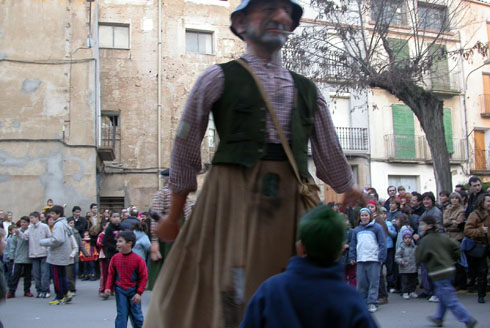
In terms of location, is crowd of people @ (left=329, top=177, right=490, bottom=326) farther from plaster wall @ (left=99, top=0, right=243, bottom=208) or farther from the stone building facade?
plaster wall @ (left=99, top=0, right=243, bottom=208)

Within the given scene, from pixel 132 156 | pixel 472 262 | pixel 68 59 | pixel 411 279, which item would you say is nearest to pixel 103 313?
pixel 411 279

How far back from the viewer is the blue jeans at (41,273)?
41.5 ft

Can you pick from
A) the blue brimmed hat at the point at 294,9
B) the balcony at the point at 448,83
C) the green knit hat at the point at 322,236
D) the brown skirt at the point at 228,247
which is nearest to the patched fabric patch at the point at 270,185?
the brown skirt at the point at 228,247

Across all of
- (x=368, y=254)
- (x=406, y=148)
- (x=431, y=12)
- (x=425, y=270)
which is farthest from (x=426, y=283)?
(x=406, y=148)

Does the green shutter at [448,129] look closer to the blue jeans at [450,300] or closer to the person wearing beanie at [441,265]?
the person wearing beanie at [441,265]

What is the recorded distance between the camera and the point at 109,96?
81.6 ft

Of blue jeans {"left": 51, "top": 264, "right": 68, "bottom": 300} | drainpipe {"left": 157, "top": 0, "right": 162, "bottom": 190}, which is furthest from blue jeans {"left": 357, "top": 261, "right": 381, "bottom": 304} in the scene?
drainpipe {"left": 157, "top": 0, "right": 162, "bottom": 190}

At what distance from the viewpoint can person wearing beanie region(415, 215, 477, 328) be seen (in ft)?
24.9

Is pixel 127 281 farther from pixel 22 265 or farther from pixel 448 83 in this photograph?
pixel 448 83

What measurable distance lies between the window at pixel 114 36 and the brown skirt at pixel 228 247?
23426mm

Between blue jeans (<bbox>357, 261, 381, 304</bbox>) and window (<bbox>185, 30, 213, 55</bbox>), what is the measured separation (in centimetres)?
1778

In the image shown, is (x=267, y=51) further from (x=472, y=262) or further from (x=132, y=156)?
(x=132, y=156)

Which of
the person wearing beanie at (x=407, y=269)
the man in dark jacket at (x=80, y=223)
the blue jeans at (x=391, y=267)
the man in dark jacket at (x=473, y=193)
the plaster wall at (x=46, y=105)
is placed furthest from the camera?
the plaster wall at (x=46, y=105)

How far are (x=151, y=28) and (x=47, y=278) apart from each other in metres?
15.1
